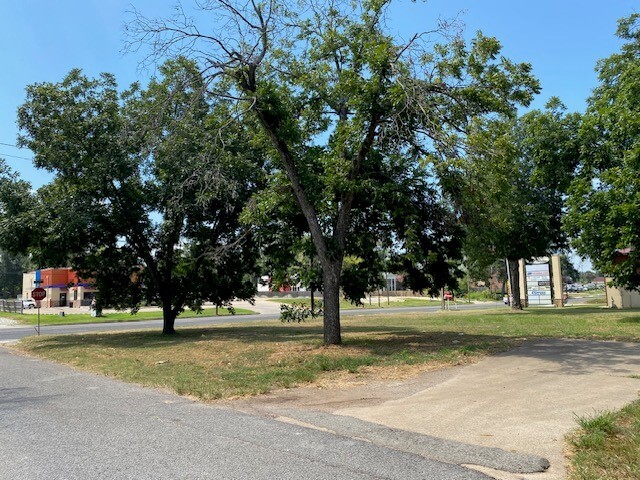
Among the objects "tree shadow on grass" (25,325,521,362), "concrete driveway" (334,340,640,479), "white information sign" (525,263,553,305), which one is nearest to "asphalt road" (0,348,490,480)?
"concrete driveway" (334,340,640,479)

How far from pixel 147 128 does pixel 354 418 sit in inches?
380

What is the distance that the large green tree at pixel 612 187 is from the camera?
Result: 1972cm

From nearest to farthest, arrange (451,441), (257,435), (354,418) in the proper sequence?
(451,441) < (257,435) < (354,418)

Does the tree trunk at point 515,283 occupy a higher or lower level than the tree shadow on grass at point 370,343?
higher

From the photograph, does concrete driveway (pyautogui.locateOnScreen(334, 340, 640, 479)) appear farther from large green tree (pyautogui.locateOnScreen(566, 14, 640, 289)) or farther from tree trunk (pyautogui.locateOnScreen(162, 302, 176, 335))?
tree trunk (pyautogui.locateOnScreen(162, 302, 176, 335))

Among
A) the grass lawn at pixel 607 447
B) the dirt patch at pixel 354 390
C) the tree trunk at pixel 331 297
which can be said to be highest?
the tree trunk at pixel 331 297

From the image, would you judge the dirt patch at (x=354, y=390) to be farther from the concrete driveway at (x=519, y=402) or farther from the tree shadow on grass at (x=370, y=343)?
the tree shadow on grass at (x=370, y=343)

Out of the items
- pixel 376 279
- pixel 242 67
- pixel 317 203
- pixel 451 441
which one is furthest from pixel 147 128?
pixel 451 441

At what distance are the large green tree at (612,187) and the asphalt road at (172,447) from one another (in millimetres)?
17502

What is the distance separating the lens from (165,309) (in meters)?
23.2

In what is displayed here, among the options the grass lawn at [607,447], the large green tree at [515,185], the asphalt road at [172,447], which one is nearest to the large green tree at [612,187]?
the large green tree at [515,185]

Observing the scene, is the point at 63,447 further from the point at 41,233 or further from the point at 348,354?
the point at 41,233

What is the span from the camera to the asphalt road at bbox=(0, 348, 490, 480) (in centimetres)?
501

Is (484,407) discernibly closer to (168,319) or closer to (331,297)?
(331,297)
